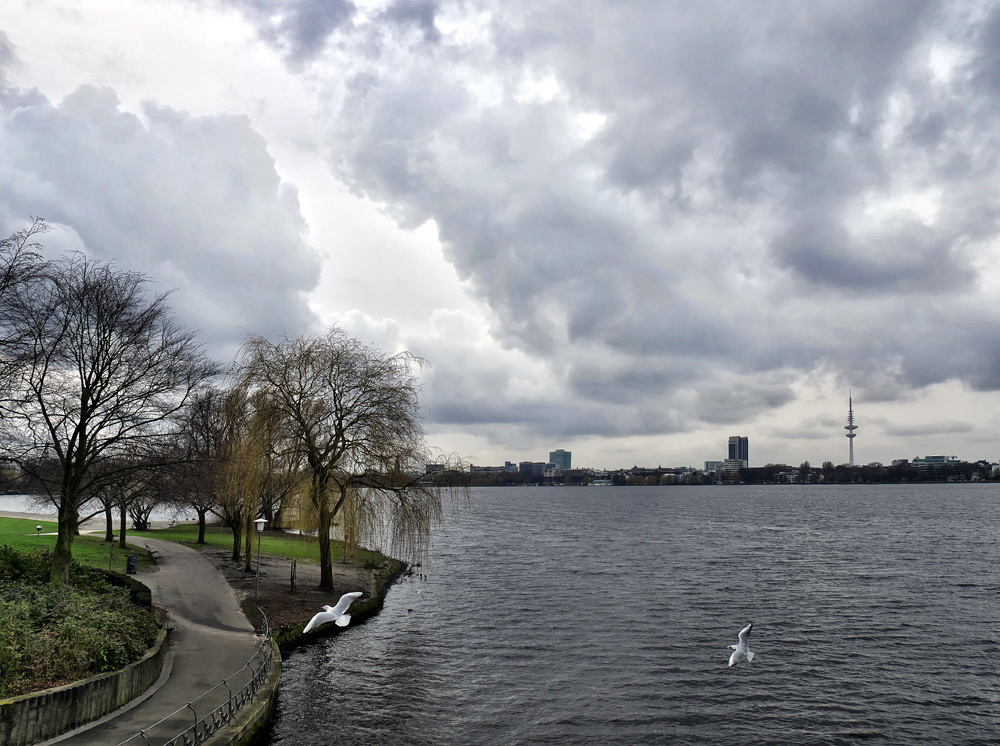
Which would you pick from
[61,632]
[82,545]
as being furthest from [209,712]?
[82,545]

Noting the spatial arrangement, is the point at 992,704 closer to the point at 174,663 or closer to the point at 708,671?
the point at 708,671

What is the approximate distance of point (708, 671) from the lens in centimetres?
2441

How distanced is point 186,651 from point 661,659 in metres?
16.2

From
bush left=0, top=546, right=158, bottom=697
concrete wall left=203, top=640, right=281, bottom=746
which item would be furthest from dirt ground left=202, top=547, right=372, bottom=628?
concrete wall left=203, top=640, right=281, bottom=746

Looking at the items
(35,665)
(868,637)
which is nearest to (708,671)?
(868,637)

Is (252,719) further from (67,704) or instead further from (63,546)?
(63,546)

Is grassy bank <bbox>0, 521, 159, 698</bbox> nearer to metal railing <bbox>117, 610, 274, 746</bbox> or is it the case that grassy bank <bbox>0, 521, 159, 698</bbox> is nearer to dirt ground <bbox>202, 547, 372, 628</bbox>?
metal railing <bbox>117, 610, 274, 746</bbox>

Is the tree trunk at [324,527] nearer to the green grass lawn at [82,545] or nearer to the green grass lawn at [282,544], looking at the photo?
the green grass lawn at [282,544]

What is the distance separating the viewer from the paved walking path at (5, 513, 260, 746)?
568 inches

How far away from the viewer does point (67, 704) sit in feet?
45.9

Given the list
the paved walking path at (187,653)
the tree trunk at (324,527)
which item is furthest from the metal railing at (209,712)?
the tree trunk at (324,527)

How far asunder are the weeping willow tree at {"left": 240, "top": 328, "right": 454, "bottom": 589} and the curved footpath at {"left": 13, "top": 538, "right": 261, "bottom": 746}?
5.70 meters

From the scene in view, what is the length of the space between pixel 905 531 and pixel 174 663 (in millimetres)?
81781

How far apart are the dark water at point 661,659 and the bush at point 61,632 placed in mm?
4587
